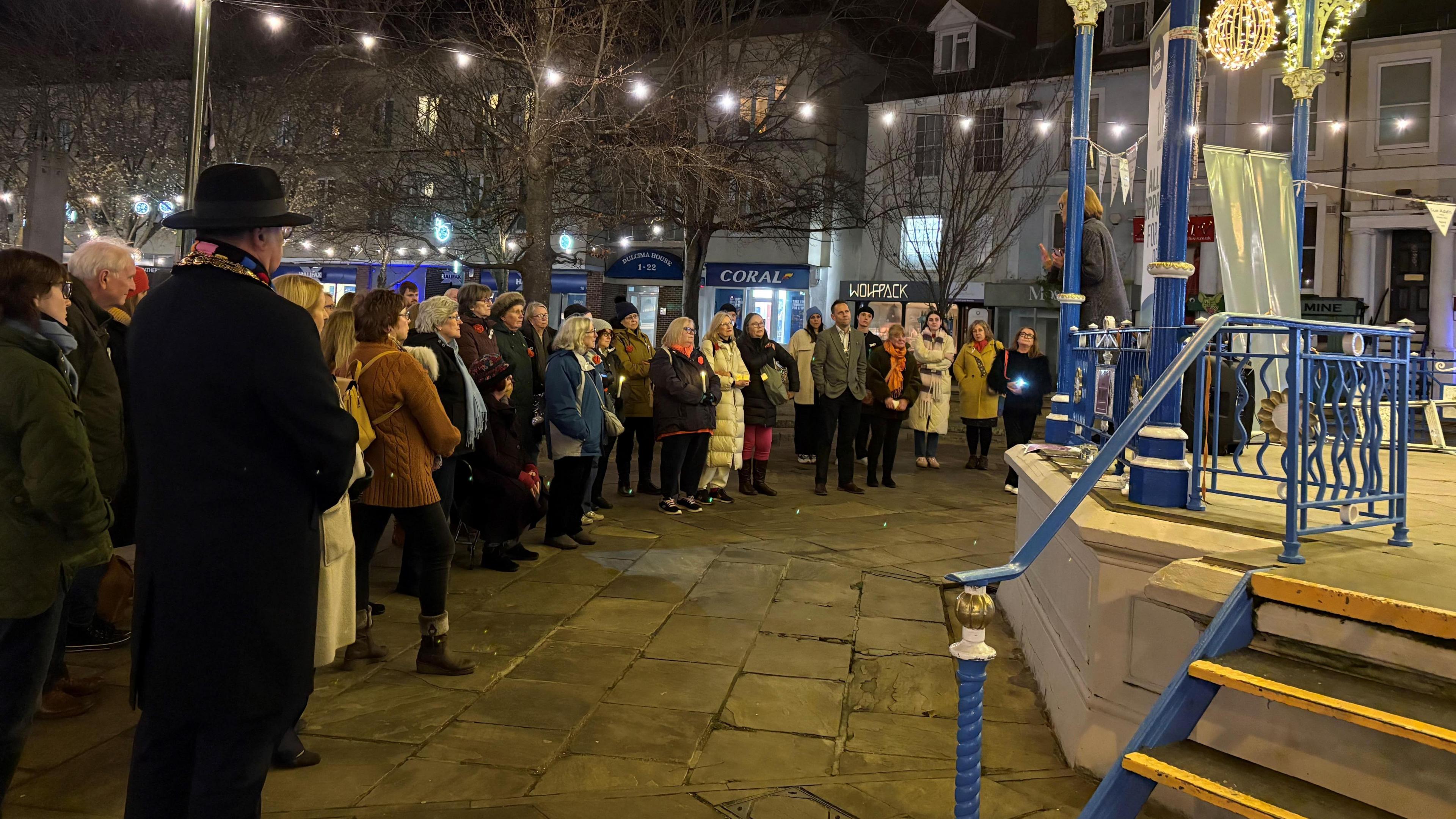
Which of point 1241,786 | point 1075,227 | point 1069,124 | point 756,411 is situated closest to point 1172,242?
point 1075,227

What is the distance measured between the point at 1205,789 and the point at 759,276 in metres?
26.2

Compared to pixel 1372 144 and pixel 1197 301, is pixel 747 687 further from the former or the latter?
pixel 1372 144

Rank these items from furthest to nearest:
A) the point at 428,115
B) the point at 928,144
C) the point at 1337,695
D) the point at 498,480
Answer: the point at 928,144 → the point at 428,115 → the point at 498,480 → the point at 1337,695

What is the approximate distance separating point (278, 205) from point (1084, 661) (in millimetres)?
3224

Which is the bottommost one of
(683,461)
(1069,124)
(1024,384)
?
(683,461)

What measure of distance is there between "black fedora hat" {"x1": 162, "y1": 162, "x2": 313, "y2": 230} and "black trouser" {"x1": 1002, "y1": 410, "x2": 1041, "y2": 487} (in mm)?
9629

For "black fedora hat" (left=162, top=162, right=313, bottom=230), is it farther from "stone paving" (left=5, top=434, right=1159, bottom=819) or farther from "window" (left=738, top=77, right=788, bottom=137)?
"window" (left=738, top=77, right=788, bottom=137)

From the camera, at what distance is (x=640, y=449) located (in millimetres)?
9711

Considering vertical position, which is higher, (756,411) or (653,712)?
(756,411)

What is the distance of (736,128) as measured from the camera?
19562mm

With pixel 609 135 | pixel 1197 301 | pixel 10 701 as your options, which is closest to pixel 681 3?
pixel 609 135

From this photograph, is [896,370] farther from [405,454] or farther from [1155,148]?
[405,454]

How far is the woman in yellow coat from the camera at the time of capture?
11.6 m

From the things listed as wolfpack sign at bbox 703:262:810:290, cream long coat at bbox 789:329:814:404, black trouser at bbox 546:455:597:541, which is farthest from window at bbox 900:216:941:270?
black trouser at bbox 546:455:597:541
